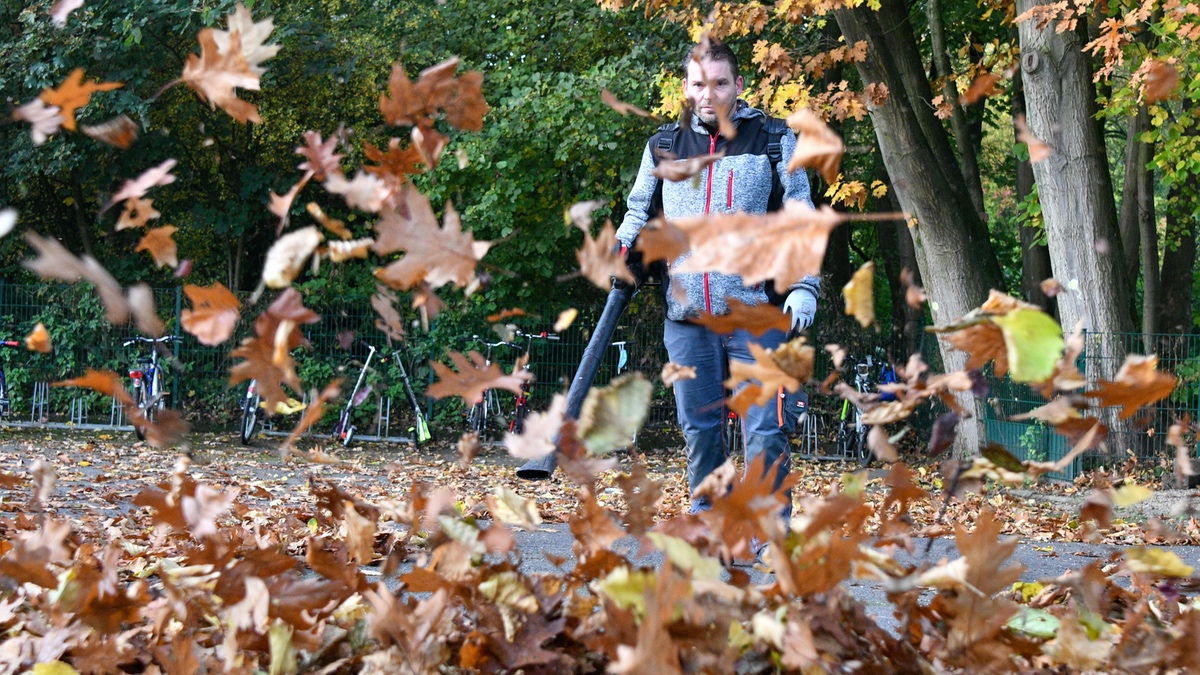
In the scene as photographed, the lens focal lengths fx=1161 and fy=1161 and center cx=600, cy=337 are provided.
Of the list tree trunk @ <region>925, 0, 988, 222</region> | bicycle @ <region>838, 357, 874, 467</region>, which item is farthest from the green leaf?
bicycle @ <region>838, 357, 874, 467</region>

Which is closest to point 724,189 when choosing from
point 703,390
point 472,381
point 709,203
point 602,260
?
point 709,203

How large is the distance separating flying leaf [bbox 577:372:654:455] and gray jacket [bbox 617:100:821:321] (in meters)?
2.04

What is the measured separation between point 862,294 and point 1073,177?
8.92 m

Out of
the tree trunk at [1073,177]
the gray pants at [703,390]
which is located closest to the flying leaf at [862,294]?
the gray pants at [703,390]

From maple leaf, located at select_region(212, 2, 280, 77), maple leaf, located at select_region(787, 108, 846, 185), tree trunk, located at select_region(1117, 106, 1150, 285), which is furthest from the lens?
tree trunk, located at select_region(1117, 106, 1150, 285)

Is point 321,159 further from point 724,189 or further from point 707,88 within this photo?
point 724,189

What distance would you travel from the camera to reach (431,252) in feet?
6.16

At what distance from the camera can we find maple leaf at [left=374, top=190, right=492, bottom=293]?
6.10 feet

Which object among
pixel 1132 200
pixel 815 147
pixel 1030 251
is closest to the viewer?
pixel 815 147

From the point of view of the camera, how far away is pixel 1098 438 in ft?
6.57

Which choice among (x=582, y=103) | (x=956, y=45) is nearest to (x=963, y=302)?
(x=582, y=103)

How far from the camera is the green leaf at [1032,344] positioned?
164 cm

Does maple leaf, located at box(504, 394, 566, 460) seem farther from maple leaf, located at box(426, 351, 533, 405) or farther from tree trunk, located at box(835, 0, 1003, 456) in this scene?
tree trunk, located at box(835, 0, 1003, 456)

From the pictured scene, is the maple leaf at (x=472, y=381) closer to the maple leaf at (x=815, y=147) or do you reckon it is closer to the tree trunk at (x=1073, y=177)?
the maple leaf at (x=815, y=147)
